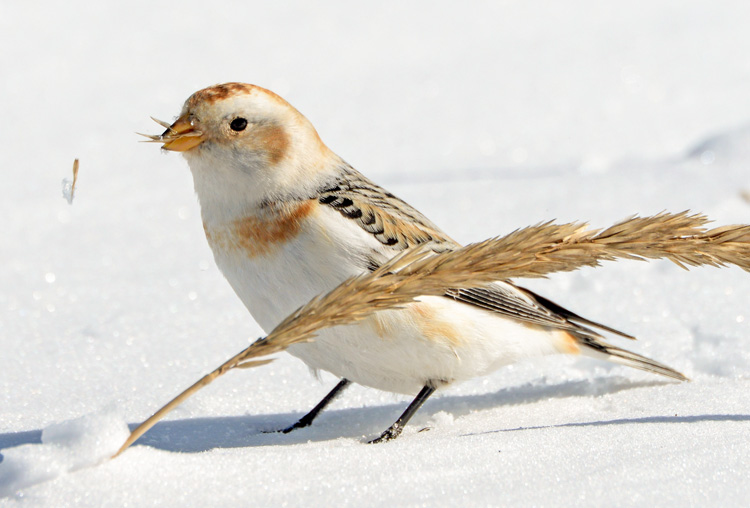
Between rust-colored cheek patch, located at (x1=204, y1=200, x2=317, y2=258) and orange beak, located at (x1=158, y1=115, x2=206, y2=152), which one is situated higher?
orange beak, located at (x1=158, y1=115, x2=206, y2=152)

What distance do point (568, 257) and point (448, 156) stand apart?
4522 mm

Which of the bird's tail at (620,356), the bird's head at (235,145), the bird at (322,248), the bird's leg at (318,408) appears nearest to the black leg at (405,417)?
the bird at (322,248)

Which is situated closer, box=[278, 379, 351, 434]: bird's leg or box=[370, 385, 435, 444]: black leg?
box=[370, 385, 435, 444]: black leg

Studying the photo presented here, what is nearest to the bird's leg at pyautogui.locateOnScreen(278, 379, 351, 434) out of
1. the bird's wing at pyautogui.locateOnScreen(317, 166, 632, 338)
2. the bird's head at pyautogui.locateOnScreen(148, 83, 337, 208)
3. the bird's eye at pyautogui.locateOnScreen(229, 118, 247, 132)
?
the bird's wing at pyautogui.locateOnScreen(317, 166, 632, 338)

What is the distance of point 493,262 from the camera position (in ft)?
7.43

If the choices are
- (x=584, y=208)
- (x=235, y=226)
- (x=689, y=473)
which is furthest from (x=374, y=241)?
(x=584, y=208)

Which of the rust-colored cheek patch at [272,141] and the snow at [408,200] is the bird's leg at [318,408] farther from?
the rust-colored cheek patch at [272,141]

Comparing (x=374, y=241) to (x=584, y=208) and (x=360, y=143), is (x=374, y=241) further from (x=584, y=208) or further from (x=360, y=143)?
(x=360, y=143)

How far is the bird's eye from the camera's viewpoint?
3143mm

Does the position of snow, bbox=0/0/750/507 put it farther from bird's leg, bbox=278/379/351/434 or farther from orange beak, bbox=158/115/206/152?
orange beak, bbox=158/115/206/152

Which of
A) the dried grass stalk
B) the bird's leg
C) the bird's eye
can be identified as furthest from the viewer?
the bird's leg

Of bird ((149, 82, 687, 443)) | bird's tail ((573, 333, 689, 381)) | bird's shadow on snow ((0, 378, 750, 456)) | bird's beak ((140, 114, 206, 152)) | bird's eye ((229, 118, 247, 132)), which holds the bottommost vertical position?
bird's shadow on snow ((0, 378, 750, 456))

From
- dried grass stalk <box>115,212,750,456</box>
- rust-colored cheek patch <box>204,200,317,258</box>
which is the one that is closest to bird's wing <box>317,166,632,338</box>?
rust-colored cheek patch <box>204,200,317,258</box>

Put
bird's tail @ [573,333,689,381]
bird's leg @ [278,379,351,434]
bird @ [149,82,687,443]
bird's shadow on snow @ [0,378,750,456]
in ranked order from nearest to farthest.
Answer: bird's shadow on snow @ [0,378,750,456] < bird @ [149,82,687,443] < bird's leg @ [278,379,351,434] < bird's tail @ [573,333,689,381]
